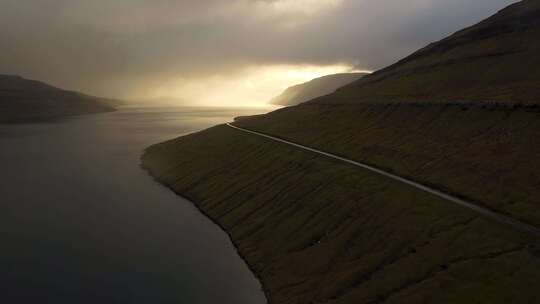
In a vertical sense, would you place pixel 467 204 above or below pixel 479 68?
below

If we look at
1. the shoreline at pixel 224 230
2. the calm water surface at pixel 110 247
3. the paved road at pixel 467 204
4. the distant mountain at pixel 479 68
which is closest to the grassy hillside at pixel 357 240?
the shoreline at pixel 224 230

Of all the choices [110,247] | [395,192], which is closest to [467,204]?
[395,192]

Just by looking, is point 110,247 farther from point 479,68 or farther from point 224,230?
point 479,68

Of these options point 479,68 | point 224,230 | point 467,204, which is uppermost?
point 479,68

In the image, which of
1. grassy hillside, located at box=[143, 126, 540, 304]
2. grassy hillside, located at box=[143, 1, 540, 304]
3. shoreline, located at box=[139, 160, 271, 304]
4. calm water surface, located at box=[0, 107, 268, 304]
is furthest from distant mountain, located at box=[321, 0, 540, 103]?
calm water surface, located at box=[0, 107, 268, 304]

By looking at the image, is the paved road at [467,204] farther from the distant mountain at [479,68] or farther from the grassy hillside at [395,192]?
the distant mountain at [479,68]
